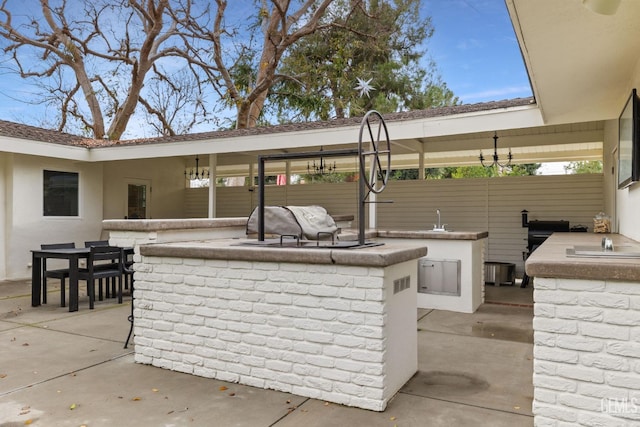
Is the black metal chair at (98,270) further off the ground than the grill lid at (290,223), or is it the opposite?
the grill lid at (290,223)

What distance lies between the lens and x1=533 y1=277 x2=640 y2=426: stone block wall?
221 centimetres

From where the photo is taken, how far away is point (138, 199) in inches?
469

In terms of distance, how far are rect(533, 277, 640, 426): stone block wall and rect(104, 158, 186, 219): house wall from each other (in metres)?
10.7

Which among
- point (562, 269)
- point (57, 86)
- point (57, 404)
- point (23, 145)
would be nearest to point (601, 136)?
point (562, 269)

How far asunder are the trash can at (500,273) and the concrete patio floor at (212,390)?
3194 millimetres

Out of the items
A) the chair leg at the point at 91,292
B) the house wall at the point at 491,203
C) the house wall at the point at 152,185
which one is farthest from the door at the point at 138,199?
the chair leg at the point at 91,292

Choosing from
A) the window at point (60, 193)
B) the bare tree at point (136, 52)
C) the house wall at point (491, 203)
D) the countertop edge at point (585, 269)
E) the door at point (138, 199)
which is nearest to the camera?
the countertop edge at point (585, 269)

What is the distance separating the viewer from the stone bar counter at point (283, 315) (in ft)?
9.92

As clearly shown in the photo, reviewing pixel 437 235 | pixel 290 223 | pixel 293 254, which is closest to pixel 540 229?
pixel 437 235

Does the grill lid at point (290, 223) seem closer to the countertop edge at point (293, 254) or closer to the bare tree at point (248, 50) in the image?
the countertop edge at point (293, 254)

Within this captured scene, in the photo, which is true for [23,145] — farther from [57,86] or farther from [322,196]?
[57,86]

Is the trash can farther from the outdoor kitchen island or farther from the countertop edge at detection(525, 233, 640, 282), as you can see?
the countertop edge at detection(525, 233, 640, 282)

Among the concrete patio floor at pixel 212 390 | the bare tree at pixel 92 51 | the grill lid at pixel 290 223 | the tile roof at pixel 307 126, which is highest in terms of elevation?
the bare tree at pixel 92 51

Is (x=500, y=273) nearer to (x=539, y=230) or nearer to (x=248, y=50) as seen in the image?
(x=539, y=230)
